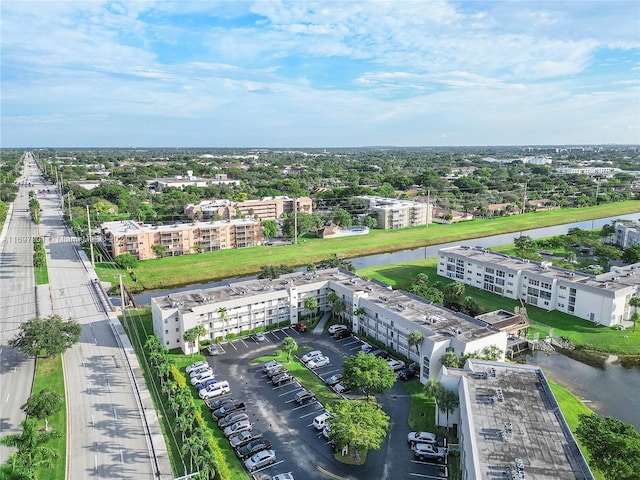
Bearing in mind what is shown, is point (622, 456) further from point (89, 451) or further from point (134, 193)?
point (134, 193)

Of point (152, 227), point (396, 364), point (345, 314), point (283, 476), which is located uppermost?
point (152, 227)

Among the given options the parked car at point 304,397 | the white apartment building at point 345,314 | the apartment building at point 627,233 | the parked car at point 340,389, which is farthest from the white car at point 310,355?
the apartment building at point 627,233

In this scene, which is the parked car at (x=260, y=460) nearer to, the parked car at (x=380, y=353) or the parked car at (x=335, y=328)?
the parked car at (x=380, y=353)

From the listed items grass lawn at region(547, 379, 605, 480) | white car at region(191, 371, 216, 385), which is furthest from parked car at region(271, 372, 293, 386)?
grass lawn at region(547, 379, 605, 480)

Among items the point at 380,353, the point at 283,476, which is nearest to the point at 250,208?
the point at 380,353

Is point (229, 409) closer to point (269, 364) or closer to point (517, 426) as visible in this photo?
point (269, 364)

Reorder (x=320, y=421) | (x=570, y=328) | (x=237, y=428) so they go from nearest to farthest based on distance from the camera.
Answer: (x=237, y=428) < (x=320, y=421) < (x=570, y=328)

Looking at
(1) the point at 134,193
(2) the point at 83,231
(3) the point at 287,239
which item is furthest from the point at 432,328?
(1) the point at 134,193

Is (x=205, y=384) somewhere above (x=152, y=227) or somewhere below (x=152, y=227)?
below
